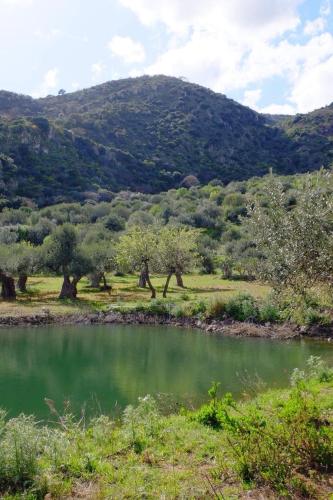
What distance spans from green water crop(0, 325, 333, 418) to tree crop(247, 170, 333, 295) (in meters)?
5.90

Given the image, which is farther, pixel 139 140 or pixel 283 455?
pixel 139 140

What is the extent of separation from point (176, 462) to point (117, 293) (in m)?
41.1

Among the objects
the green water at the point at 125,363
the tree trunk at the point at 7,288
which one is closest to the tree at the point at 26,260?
the tree trunk at the point at 7,288

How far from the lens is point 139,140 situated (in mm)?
143625

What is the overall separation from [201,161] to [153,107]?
29790mm

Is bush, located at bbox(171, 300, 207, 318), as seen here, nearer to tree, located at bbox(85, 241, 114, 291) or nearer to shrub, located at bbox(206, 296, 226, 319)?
shrub, located at bbox(206, 296, 226, 319)

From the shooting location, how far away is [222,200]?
4218 inches

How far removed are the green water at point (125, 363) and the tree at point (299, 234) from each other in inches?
232

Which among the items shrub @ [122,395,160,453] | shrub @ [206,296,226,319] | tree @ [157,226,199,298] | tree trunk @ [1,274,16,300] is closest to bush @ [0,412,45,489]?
shrub @ [122,395,160,453]

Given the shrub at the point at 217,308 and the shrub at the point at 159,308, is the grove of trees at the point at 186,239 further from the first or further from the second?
the shrub at the point at 159,308

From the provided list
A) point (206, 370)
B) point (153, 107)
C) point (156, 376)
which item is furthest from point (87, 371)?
point (153, 107)

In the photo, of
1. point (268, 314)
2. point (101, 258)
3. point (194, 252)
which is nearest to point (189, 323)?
point (268, 314)

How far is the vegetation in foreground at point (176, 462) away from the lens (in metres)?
8.21

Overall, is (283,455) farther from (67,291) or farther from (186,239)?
(186,239)
